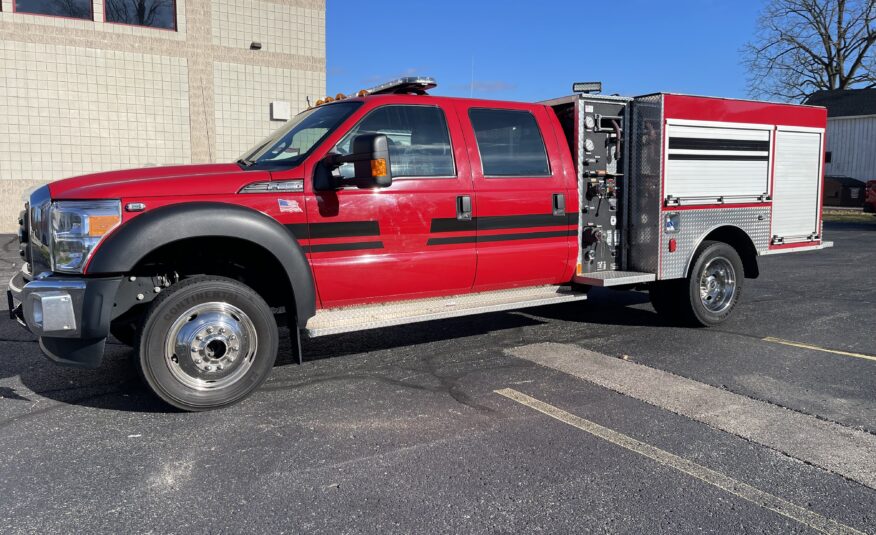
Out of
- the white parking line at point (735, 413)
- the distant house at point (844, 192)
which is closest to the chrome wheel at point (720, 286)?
the white parking line at point (735, 413)

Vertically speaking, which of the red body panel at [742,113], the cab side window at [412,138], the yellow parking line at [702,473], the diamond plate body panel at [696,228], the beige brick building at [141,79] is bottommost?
the yellow parking line at [702,473]

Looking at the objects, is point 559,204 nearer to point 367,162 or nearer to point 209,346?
point 367,162

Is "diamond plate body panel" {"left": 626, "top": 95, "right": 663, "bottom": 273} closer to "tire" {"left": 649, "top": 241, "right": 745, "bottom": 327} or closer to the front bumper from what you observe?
"tire" {"left": 649, "top": 241, "right": 745, "bottom": 327}

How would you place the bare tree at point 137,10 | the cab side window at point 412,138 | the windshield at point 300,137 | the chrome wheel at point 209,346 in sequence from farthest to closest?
the bare tree at point 137,10
the cab side window at point 412,138
the windshield at point 300,137
the chrome wheel at point 209,346

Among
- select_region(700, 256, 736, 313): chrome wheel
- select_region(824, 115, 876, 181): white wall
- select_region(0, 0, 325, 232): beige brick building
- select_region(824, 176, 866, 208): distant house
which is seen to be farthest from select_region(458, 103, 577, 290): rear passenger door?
select_region(824, 115, 876, 181): white wall

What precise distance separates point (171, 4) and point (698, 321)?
14233 mm

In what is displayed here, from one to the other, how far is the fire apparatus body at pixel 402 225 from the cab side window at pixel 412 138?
1 centimetres

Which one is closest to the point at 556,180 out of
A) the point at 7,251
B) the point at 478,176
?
the point at 478,176

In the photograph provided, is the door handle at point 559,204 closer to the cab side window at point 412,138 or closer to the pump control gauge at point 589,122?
the pump control gauge at point 589,122

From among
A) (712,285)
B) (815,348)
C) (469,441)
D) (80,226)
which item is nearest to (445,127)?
(469,441)

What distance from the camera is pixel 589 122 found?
20.6 ft

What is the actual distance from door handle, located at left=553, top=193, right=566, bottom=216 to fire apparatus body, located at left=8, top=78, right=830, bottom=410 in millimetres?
15

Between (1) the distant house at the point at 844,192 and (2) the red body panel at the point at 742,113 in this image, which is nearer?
(2) the red body panel at the point at 742,113

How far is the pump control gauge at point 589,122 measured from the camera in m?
6.27
